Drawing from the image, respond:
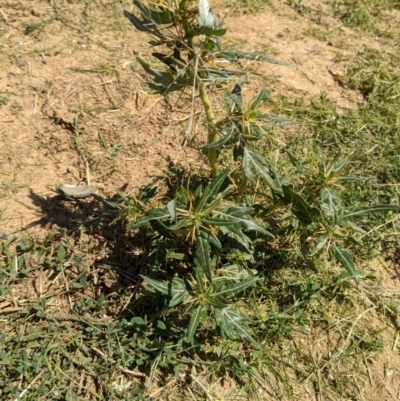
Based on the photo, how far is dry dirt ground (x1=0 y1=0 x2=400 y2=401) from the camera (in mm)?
2648

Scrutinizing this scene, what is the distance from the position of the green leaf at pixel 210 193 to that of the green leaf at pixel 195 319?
1.32ft

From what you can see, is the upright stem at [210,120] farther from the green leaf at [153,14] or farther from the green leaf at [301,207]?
the green leaf at [301,207]

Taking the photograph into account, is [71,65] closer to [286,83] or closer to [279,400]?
[286,83]

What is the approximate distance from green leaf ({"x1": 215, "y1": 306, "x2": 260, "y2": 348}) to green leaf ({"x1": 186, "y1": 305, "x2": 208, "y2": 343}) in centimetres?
7

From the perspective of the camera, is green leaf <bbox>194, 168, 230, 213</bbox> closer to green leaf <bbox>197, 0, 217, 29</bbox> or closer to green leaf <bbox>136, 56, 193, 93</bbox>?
green leaf <bbox>136, 56, 193, 93</bbox>

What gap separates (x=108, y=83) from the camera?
3.17 m

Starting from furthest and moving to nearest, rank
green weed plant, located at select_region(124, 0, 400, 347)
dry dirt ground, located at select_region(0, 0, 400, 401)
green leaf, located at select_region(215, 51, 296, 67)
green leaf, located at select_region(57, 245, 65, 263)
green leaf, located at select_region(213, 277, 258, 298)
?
dry dirt ground, located at select_region(0, 0, 400, 401) < green leaf, located at select_region(57, 245, 65, 263) < green leaf, located at select_region(213, 277, 258, 298) < green leaf, located at select_region(215, 51, 296, 67) < green weed plant, located at select_region(124, 0, 400, 347)

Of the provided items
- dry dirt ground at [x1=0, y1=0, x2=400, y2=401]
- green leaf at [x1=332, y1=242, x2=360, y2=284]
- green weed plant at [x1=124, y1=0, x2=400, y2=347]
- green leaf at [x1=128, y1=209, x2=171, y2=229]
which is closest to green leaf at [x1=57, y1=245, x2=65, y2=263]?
dry dirt ground at [x1=0, y1=0, x2=400, y2=401]

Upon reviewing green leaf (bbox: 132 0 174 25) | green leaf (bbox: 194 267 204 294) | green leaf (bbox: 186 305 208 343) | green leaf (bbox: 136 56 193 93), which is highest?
green leaf (bbox: 132 0 174 25)

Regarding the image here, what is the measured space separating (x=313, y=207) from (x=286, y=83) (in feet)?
5.38

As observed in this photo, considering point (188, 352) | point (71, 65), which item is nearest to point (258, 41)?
point (71, 65)

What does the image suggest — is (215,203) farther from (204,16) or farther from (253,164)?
(204,16)

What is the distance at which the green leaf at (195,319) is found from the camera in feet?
6.22

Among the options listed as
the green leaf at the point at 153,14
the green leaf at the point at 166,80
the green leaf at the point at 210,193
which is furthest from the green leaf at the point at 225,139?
the green leaf at the point at 153,14
